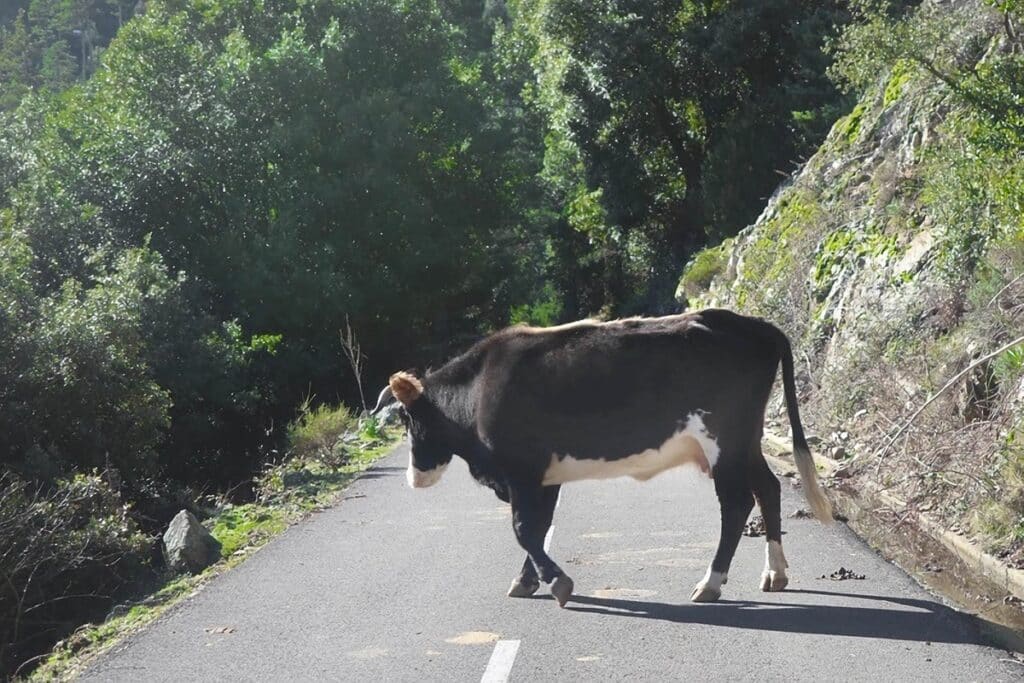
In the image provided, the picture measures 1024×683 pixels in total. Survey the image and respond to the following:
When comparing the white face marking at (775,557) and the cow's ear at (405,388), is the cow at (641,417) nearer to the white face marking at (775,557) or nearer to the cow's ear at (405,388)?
the white face marking at (775,557)

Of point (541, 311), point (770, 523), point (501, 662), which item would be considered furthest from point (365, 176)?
point (501, 662)

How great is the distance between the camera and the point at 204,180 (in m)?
36.0

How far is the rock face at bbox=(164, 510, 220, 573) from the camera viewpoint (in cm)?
1330

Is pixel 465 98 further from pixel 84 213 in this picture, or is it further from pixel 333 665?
pixel 333 665

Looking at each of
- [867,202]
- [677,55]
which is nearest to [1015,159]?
[867,202]

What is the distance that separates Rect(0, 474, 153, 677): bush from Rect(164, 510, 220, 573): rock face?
0.88 metres

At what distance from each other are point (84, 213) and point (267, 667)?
86.0 feet

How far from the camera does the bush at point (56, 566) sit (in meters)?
13.8

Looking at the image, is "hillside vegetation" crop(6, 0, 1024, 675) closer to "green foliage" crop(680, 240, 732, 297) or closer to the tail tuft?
"green foliage" crop(680, 240, 732, 297)

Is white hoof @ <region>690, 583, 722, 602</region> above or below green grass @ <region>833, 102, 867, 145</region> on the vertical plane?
below

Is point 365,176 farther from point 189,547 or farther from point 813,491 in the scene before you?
point 813,491

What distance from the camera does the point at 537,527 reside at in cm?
966

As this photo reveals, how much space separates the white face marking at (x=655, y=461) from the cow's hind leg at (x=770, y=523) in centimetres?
38

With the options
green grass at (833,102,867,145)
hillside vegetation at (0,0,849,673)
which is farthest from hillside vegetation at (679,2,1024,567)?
hillside vegetation at (0,0,849,673)
